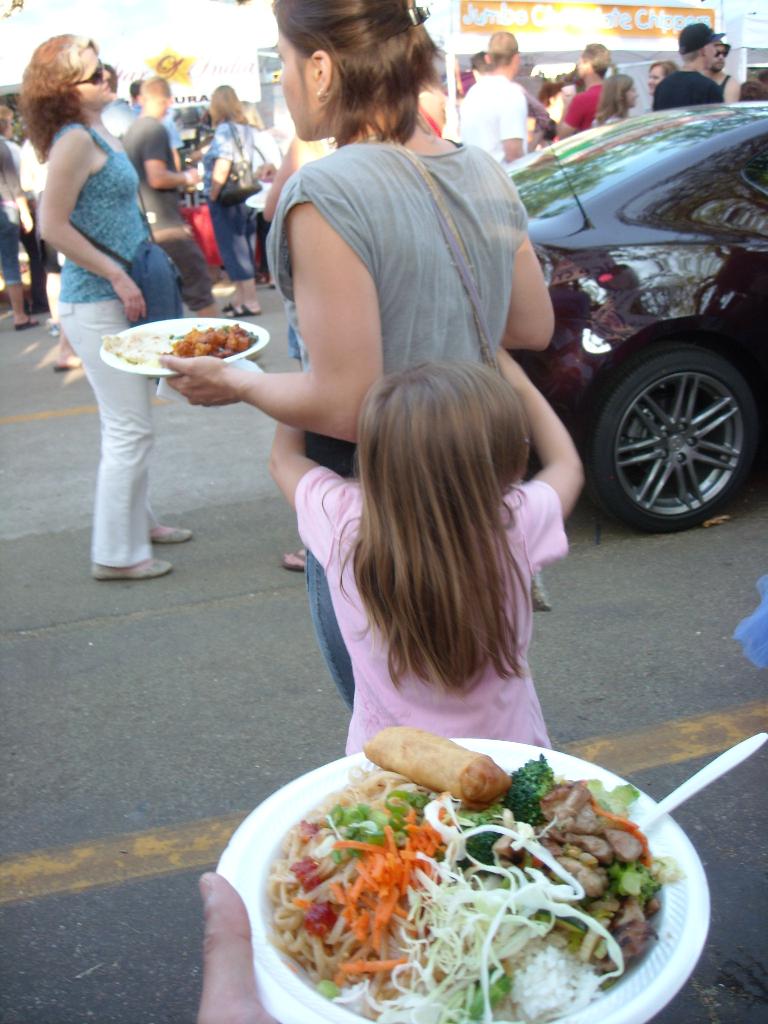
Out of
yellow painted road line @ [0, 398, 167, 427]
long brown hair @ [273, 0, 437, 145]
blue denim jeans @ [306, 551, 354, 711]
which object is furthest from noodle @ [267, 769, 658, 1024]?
yellow painted road line @ [0, 398, 167, 427]

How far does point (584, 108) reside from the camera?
10.9 m

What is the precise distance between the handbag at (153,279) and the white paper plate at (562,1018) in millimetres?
3357

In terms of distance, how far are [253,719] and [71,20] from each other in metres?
12.0

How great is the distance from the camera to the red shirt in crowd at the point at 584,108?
10.8m

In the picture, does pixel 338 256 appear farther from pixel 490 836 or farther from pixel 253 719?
pixel 253 719

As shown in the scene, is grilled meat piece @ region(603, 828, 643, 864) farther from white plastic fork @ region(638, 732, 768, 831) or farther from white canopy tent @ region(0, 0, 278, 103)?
white canopy tent @ region(0, 0, 278, 103)

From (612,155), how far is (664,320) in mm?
1053

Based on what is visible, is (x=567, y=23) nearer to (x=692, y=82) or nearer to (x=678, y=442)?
(x=692, y=82)

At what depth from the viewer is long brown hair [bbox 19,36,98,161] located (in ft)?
13.9

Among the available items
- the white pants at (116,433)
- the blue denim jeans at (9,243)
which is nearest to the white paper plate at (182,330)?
the white pants at (116,433)

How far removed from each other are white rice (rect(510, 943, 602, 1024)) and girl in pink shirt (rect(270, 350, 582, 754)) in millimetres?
588

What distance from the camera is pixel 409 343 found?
2037mm


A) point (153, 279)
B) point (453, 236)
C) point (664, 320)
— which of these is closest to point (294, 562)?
point (153, 279)

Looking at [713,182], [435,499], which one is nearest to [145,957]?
[435,499]
